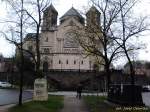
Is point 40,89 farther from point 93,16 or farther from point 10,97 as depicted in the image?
point 93,16

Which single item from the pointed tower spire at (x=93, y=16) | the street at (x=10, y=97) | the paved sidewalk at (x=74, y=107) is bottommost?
the paved sidewalk at (x=74, y=107)

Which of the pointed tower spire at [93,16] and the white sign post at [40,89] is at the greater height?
the pointed tower spire at [93,16]

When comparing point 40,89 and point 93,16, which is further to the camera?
point 93,16

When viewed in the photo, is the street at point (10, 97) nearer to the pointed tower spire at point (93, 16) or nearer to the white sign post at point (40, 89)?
the white sign post at point (40, 89)

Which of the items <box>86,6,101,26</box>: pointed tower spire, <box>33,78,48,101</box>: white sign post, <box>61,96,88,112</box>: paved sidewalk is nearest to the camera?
<box>61,96,88,112</box>: paved sidewalk

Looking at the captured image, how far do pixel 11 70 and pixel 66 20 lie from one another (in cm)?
2720

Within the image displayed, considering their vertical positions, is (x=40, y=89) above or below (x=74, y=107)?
above

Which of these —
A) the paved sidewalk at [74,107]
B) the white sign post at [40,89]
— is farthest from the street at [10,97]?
the paved sidewalk at [74,107]

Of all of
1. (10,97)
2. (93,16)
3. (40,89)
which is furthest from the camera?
(10,97)

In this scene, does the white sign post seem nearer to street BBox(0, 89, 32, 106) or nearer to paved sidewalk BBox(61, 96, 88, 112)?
paved sidewalk BBox(61, 96, 88, 112)

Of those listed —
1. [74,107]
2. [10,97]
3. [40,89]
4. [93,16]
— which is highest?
[93,16]

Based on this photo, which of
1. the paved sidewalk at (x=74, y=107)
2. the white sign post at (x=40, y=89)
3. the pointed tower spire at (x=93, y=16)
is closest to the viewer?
the paved sidewalk at (x=74, y=107)

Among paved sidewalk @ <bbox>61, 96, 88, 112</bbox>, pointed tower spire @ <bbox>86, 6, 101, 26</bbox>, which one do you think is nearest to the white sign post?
paved sidewalk @ <bbox>61, 96, 88, 112</bbox>

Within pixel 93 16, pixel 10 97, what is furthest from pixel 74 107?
pixel 10 97
